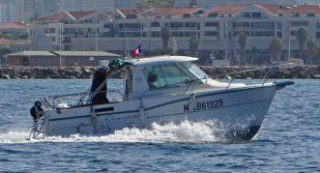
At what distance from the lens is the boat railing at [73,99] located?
37906mm

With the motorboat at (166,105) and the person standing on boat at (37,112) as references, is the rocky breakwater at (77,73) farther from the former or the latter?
the person standing on boat at (37,112)

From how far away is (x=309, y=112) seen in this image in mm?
57094

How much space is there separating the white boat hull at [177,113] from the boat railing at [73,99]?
0.55 m

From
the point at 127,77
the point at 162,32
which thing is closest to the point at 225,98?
the point at 127,77

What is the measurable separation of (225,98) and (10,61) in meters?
119

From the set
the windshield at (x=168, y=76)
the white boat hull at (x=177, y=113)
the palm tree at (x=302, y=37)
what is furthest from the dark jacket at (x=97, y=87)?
the palm tree at (x=302, y=37)

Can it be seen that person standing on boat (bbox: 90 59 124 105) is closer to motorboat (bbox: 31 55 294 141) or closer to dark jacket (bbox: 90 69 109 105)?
dark jacket (bbox: 90 69 109 105)

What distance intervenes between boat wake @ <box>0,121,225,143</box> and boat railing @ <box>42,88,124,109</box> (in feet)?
3.34

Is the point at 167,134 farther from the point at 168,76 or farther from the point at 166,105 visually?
the point at 168,76

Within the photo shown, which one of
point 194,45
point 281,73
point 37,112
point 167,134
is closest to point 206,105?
point 167,134

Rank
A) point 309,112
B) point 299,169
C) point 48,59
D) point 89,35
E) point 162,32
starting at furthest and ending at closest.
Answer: point 89,35, point 162,32, point 48,59, point 309,112, point 299,169

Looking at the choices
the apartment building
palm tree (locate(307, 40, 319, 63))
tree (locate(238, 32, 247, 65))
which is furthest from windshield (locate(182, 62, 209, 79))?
the apartment building

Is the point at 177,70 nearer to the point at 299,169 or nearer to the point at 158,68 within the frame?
the point at 158,68

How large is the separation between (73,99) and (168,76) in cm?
328
